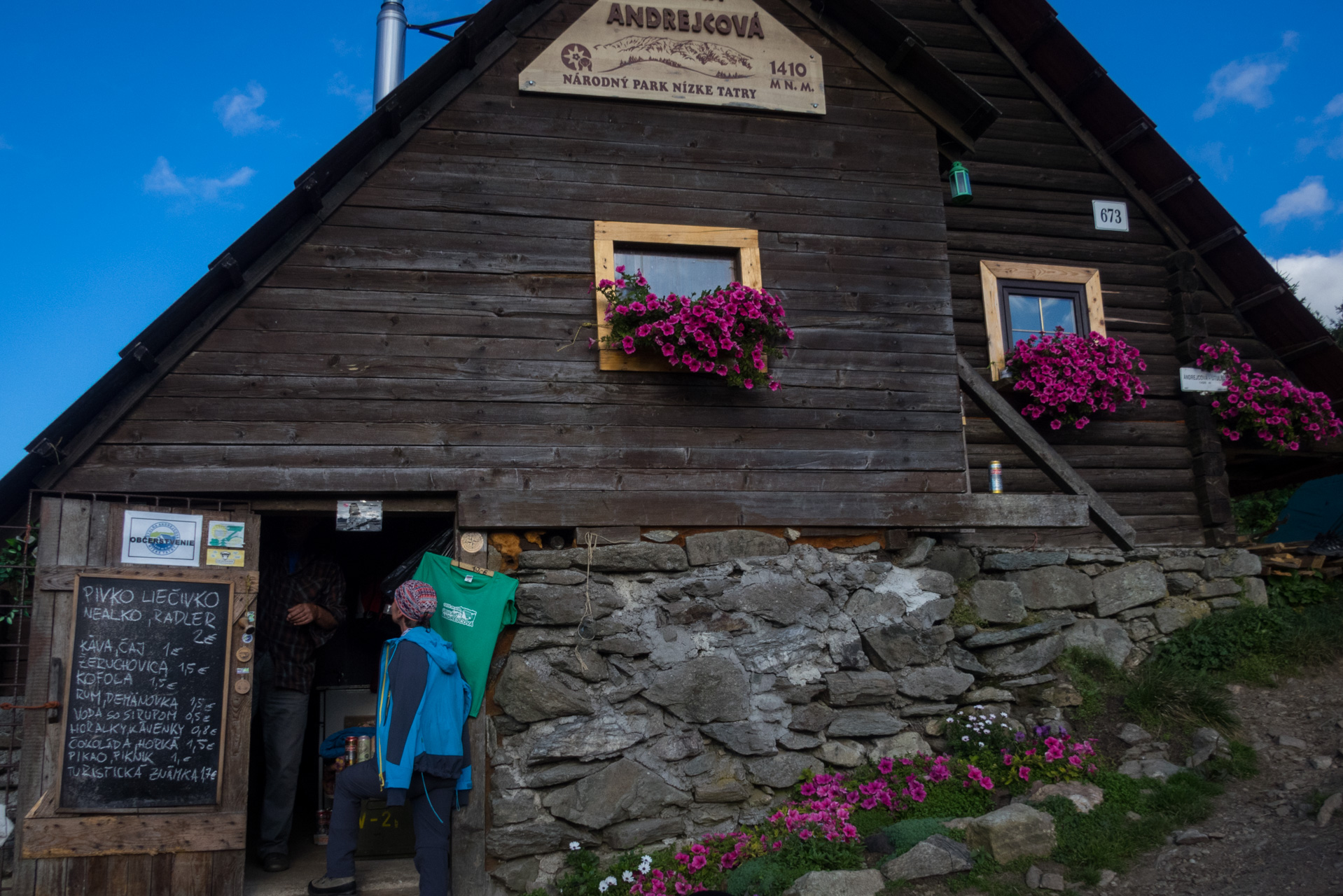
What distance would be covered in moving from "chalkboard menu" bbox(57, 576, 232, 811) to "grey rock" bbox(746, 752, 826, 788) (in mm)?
3338

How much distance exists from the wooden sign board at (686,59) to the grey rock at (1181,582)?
5.03m

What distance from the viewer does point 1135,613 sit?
825 centimetres

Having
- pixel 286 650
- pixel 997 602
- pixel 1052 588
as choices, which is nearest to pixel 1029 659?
pixel 997 602

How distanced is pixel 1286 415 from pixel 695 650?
6.44 meters

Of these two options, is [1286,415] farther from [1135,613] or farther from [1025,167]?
[1025,167]

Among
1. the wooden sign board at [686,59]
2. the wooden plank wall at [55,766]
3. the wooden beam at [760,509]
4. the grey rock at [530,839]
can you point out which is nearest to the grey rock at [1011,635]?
the wooden beam at [760,509]

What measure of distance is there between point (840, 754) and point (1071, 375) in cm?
412

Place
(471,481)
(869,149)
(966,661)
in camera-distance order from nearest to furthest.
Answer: (471,481) < (966,661) < (869,149)

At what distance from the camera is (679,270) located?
7.24 metres

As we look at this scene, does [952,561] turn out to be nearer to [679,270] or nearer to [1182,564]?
[1182,564]

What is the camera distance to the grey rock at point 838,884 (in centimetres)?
536

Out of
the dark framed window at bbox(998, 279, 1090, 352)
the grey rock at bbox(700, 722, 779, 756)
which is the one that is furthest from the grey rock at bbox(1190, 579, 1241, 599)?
the grey rock at bbox(700, 722, 779, 756)

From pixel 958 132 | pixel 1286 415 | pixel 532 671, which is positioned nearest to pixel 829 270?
pixel 958 132

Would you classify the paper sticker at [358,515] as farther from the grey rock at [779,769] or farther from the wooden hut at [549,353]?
the grey rock at [779,769]
